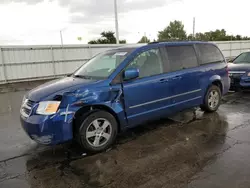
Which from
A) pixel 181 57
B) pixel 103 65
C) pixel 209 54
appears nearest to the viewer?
pixel 103 65

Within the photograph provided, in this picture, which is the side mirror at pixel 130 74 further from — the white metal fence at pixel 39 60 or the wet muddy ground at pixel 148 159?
the white metal fence at pixel 39 60

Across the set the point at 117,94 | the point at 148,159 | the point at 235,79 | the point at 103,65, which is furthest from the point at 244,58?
the point at 148,159

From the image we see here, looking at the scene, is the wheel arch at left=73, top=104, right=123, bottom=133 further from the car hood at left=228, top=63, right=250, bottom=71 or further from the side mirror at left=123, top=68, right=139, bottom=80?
the car hood at left=228, top=63, right=250, bottom=71

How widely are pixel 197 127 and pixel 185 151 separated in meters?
1.25

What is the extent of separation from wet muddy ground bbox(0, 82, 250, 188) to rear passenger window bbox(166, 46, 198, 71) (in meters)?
1.29

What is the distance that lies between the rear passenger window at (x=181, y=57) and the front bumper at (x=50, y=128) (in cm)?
243

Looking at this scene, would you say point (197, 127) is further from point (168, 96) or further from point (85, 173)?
point (85, 173)

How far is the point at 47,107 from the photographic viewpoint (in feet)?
11.4

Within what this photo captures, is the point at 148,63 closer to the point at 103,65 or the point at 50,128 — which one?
the point at 103,65

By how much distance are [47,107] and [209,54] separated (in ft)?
13.5

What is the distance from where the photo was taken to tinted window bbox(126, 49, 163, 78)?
426 centimetres

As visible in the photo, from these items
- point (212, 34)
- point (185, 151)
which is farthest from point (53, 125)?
point (212, 34)

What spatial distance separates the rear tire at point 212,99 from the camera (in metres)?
5.61

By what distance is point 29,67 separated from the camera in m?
12.6
